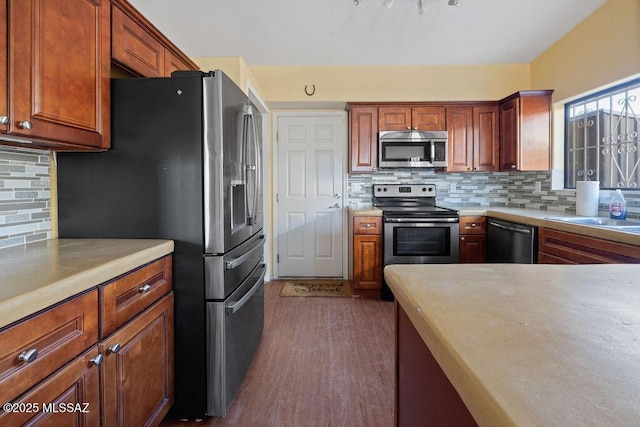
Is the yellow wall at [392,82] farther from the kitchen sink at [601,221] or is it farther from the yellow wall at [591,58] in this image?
the kitchen sink at [601,221]

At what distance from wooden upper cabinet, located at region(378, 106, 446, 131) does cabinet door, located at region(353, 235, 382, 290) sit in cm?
124

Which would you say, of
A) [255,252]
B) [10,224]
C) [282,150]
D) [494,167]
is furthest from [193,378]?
[494,167]

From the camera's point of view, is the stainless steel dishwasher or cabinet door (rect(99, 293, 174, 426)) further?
the stainless steel dishwasher

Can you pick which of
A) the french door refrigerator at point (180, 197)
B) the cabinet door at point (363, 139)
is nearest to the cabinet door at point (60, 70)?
the french door refrigerator at point (180, 197)

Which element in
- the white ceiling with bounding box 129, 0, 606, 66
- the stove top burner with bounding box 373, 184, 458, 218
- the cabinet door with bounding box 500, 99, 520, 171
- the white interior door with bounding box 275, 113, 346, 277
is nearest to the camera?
the white ceiling with bounding box 129, 0, 606, 66

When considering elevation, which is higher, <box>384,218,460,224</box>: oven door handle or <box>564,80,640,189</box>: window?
<box>564,80,640,189</box>: window

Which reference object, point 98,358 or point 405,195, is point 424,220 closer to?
point 405,195

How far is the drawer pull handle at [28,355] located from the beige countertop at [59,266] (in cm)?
9

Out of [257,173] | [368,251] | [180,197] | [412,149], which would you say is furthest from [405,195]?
[180,197]

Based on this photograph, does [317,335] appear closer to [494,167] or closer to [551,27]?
[494,167]

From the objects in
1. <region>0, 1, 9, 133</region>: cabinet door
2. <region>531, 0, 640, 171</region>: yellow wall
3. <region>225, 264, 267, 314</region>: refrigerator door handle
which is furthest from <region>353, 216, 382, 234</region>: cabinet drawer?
<region>0, 1, 9, 133</region>: cabinet door

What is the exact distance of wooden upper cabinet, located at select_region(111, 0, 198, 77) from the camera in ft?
5.49

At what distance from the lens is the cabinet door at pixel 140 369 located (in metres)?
1.15

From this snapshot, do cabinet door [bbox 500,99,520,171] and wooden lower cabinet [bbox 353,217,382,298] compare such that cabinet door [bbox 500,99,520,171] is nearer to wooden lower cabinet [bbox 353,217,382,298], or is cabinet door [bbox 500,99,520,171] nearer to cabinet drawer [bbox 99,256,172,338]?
wooden lower cabinet [bbox 353,217,382,298]
